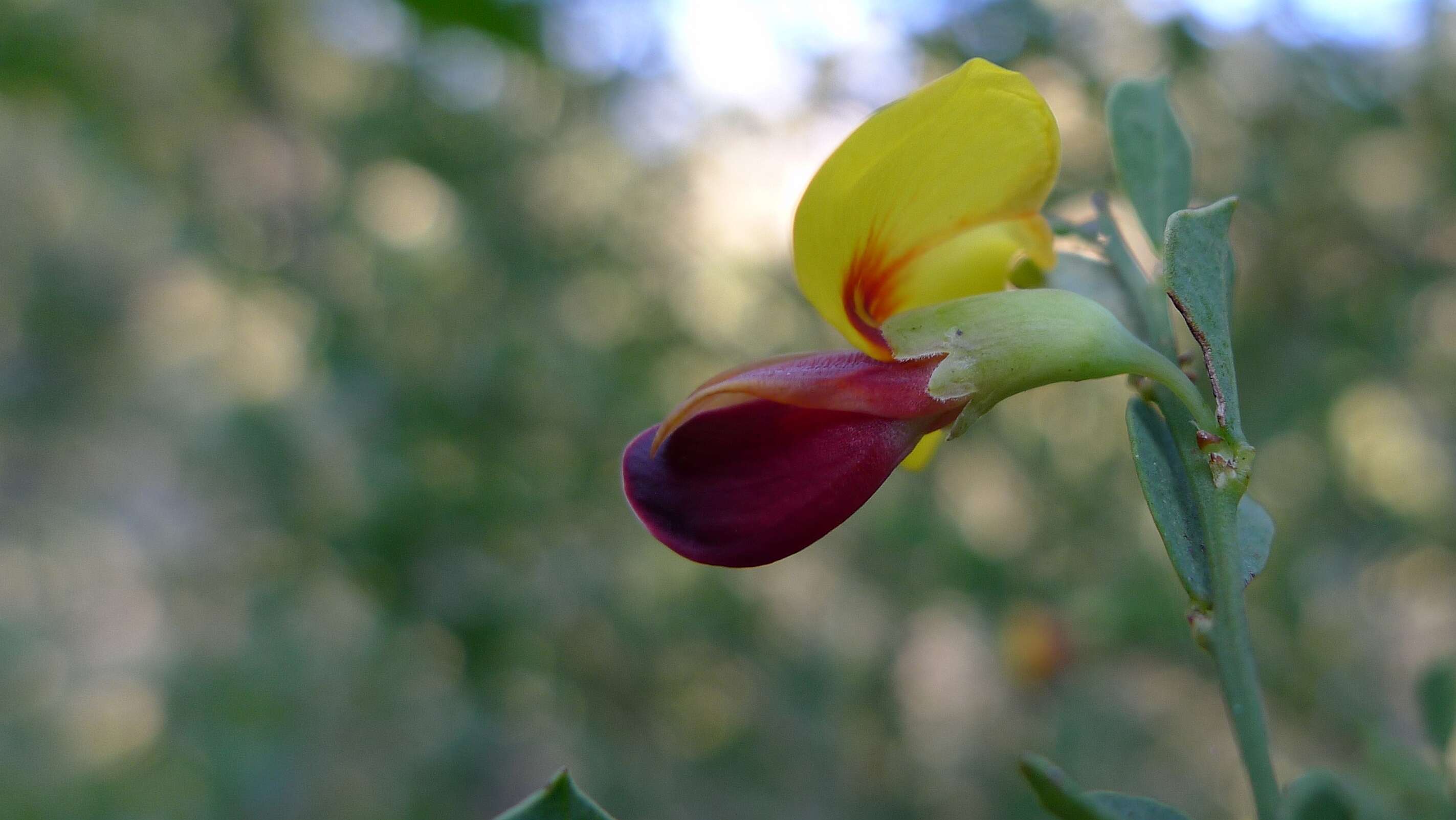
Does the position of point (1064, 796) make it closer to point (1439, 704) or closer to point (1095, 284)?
point (1095, 284)

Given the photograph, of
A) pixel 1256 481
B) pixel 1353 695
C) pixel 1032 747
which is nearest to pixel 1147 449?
pixel 1353 695

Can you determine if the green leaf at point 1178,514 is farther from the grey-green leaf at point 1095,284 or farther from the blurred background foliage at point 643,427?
the blurred background foliage at point 643,427

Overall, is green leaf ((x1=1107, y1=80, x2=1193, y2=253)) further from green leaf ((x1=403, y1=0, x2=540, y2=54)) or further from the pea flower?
green leaf ((x1=403, y1=0, x2=540, y2=54))

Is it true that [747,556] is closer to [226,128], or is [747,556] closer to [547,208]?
[547,208]

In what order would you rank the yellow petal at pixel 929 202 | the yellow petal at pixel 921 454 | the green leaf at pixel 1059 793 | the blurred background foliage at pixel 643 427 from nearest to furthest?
the green leaf at pixel 1059 793
the yellow petal at pixel 929 202
the yellow petal at pixel 921 454
the blurred background foliage at pixel 643 427

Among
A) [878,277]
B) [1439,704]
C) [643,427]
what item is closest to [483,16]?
[878,277]

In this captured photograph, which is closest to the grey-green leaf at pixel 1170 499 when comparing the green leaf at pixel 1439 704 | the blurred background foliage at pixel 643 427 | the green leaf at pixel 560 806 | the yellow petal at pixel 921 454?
the yellow petal at pixel 921 454

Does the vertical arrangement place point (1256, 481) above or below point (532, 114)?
below
